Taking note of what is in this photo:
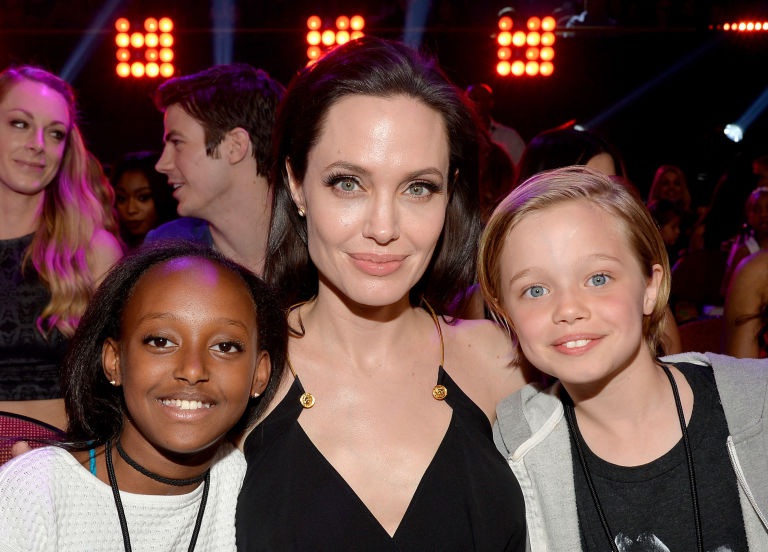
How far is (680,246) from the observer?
25.0ft

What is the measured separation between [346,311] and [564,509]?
0.79 metres

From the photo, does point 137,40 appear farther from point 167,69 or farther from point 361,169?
point 361,169

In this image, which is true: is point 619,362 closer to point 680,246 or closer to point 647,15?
point 680,246

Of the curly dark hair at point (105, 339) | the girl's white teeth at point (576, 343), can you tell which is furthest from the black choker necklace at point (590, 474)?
the curly dark hair at point (105, 339)

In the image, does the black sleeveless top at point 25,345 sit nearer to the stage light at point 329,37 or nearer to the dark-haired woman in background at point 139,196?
the dark-haired woman in background at point 139,196

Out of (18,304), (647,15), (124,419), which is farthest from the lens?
(647,15)

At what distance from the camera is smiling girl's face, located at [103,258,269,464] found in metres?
1.80

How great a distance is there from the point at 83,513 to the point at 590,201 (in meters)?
1.42

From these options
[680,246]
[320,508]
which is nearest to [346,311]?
[320,508]

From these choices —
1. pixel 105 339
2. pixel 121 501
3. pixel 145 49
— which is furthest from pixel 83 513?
pixel 145 49

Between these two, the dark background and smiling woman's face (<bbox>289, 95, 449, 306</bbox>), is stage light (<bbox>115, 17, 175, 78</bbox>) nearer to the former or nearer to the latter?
the dark background

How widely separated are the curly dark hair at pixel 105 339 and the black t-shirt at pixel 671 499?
93 cm

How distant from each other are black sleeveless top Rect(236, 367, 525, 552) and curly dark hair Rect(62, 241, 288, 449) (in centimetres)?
15

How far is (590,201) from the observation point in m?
2.07
